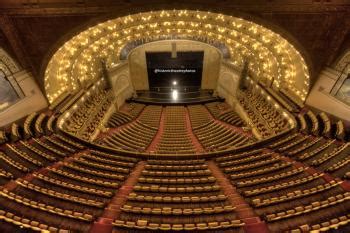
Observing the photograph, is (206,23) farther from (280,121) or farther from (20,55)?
(20,55)

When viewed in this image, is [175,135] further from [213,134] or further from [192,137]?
[213,134]

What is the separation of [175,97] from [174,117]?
567 centimetres

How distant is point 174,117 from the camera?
24.2 meters

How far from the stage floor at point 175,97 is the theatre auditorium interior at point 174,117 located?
21 centimetres

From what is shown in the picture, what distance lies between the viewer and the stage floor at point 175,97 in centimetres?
2842

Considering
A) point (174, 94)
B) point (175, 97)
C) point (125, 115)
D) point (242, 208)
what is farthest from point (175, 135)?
point (242, 208)

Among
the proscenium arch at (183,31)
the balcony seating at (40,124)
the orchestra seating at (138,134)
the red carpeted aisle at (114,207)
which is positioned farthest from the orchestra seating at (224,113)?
the balcony seating at (40,124)

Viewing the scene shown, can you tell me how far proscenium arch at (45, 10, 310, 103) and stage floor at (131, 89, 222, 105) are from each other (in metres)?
7.29

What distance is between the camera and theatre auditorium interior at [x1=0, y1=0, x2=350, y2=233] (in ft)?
23.6

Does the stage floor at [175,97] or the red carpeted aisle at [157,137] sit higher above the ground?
the red carpeted aisle at [157,137]

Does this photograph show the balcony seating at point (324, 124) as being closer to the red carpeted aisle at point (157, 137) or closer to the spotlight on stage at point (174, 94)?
the red carpeted aisle at point (157, 137)

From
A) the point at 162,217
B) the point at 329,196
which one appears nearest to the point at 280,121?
the point at 329,196

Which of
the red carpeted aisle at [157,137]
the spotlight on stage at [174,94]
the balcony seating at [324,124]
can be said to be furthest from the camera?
the spotlight on stage at [174,94]

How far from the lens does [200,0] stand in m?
14.7
